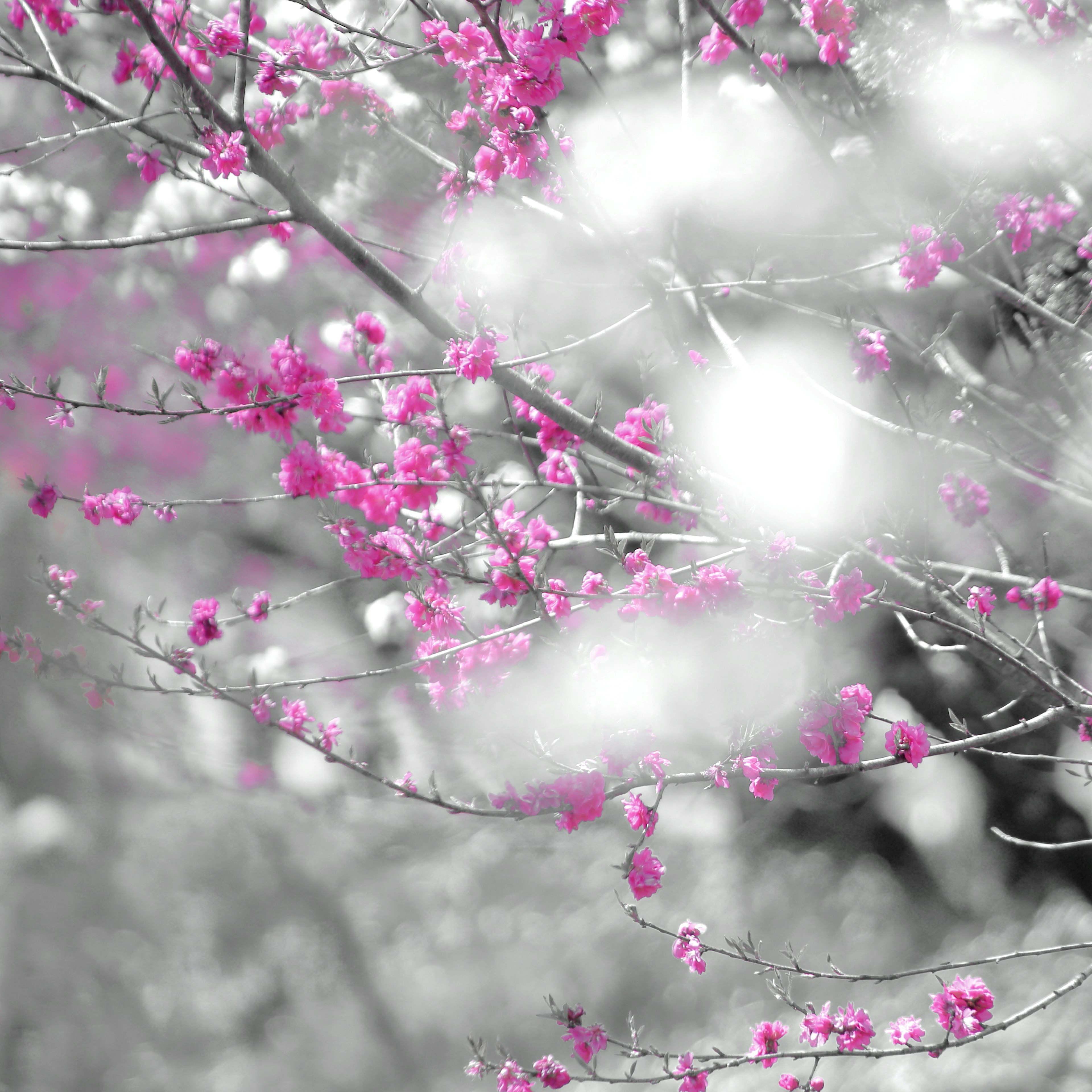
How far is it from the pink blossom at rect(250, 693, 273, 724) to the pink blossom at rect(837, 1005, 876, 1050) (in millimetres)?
1474

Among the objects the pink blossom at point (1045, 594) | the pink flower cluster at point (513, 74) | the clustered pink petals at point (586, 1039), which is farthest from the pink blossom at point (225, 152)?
the clustered pink petals at point (586, 1039)

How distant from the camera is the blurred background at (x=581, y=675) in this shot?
6.98ft

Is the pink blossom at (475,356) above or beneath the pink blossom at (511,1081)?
above

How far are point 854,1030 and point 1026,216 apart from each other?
1.87m

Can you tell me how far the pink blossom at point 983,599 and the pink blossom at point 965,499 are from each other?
7.0 inches

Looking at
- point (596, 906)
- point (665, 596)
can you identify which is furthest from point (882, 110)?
point (596, 906)

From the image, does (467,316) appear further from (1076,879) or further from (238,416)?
(1076,879)

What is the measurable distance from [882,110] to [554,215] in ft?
4.01

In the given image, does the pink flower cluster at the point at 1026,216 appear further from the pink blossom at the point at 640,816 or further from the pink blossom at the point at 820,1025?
the pink blossom at the point at 820,1025

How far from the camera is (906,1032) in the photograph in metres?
1.66

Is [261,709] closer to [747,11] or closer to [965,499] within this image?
[965,499]

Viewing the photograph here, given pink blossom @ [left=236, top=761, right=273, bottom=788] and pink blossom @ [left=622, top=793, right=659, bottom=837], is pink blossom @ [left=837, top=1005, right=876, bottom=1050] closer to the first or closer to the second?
pink blossom @ [left=622, top=793, right=659, bottom=837]

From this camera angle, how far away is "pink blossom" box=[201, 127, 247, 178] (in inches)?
49.0

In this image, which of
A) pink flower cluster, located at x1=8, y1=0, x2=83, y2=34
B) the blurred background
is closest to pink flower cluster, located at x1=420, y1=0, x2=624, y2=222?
the blurred background
